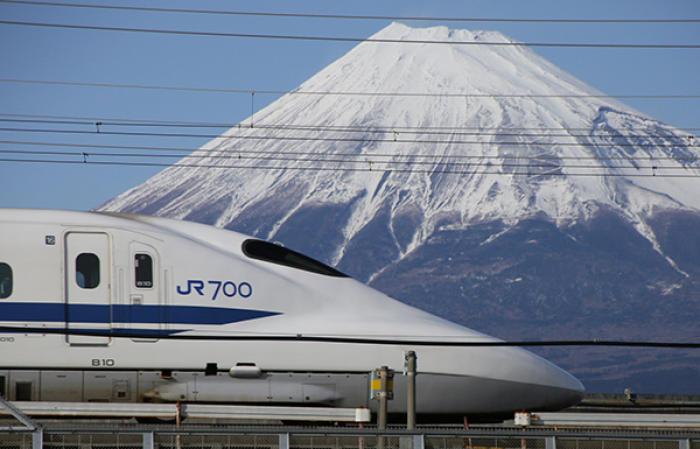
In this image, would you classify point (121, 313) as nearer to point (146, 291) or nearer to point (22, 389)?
point (146, 291)

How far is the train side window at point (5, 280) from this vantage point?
2608 centimetres

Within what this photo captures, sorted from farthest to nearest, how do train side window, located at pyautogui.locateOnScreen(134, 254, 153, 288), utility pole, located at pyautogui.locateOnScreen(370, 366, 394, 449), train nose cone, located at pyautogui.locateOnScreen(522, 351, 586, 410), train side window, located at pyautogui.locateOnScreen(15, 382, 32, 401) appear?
train nose cone, located at pyautogui.locateOnScreen(522, 351, 586, 410) < train side window, located at pyautogui.locateOnScreen(134, 254, 153, 288) < train side window, located at pyautogui.locateOnScreen(15, 382, 32, 401) < utility pole, located at pyautogui.locateOnScreen(370, 366, 394, 449)

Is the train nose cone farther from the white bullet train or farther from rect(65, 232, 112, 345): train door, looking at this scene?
rect(65, 232, 112, 345): train door

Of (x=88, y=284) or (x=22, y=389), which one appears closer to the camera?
(x=22, y=389)

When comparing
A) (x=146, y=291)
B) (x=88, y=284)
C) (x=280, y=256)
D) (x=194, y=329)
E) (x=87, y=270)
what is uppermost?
(x=280, y=256)

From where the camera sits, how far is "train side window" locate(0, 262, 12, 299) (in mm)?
26075

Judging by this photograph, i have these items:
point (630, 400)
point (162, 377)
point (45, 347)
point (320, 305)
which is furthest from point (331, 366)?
point (630, 400)

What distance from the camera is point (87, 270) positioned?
86.8 ft

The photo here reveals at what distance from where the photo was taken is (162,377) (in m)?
26.4

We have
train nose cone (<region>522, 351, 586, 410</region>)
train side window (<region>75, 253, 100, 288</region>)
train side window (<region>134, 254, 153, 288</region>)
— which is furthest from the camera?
train nose cone (<region>522, 351, 586, 410</region>)

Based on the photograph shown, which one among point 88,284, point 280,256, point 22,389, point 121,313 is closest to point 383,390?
point 280,256

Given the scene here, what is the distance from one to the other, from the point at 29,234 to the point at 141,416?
4172 mm

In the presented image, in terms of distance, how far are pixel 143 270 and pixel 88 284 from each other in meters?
1.03

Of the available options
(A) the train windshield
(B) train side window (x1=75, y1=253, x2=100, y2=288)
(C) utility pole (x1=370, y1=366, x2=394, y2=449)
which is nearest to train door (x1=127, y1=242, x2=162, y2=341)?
(B) train side window (x1=75, y1=253, x2=100, y2=288)
